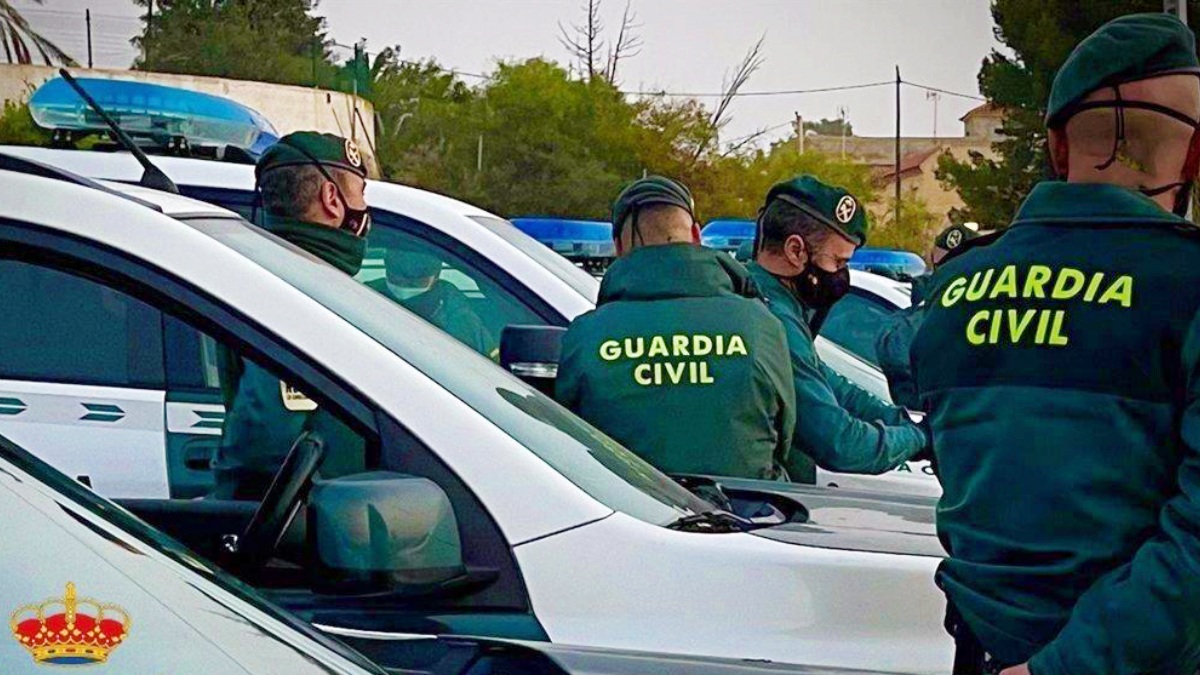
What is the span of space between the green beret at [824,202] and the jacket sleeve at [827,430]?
0.33m

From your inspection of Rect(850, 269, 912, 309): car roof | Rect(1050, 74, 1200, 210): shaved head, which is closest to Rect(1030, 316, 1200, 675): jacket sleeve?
Rect(1050, 74, 1200, 210): shaved head

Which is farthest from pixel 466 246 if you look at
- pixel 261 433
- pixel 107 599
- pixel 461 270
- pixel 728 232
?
pixel 728 232

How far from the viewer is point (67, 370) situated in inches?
159

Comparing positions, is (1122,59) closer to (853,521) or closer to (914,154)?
(853,521)

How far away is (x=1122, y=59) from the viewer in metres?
2.20

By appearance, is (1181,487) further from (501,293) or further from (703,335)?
(501,293)

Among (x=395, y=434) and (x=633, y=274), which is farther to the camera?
(x=633, y=274)

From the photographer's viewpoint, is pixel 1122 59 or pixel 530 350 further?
pixel 530 350

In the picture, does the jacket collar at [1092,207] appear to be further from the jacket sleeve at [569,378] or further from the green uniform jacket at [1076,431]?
the jacket sleeve at [569,378]

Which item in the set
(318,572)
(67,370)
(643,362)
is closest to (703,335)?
(643,362)

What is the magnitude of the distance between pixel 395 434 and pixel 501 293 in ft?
8.72

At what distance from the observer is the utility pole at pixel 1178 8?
1432cm

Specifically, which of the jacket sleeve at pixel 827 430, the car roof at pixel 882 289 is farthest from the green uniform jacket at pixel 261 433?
the car roof at pixel 882 289

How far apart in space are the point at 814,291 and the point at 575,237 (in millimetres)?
6445
